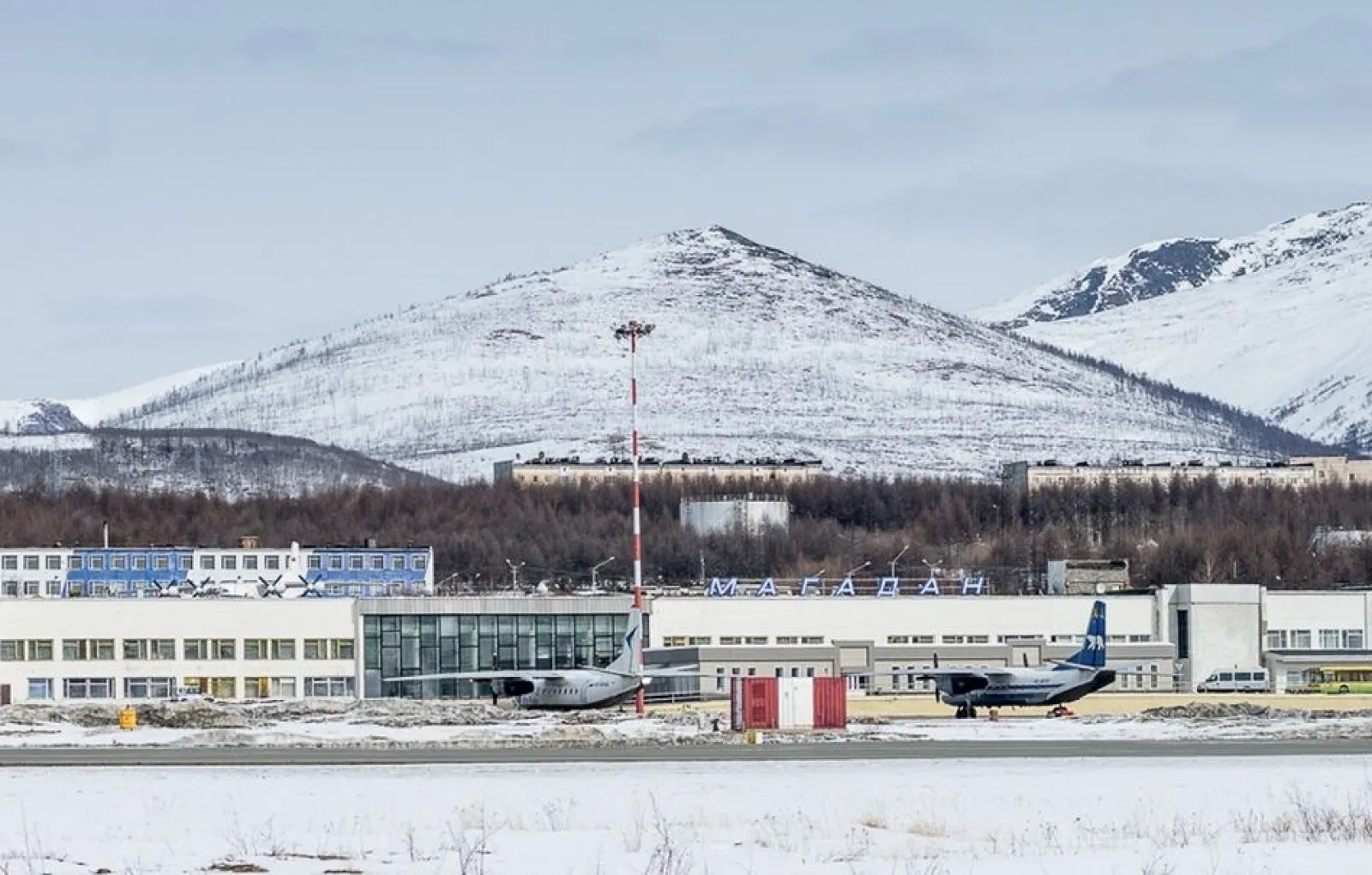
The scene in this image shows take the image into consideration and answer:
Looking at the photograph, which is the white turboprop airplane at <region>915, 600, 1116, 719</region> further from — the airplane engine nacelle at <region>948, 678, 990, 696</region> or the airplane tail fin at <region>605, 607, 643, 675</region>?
the airplane tail fin at <region>605, 607, 643, 675</region>

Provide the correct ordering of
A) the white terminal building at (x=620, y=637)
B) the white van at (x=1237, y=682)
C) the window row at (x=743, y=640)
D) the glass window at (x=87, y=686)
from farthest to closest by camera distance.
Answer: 1. the window row at (x=743, y=640)
2. the white terminal building at (x=620, y=637)
3. the glass window at (x=87, y=686)
4. the white van at (x=1237, y=682)

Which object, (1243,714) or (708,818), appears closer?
(708,818)

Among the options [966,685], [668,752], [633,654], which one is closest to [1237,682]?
[966,685]

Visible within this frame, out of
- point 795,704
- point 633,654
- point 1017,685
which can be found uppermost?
point 633,654

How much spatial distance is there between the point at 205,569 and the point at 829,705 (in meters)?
111

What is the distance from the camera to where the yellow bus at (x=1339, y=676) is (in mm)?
134250

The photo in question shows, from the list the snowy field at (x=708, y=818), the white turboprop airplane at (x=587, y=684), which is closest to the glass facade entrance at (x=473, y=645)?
the white turboprop airplane at (x=587, y=684)

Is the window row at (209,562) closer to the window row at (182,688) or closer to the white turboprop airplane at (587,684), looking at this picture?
the window row at (182,688)

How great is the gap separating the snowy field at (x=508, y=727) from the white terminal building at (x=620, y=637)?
76.5 feet

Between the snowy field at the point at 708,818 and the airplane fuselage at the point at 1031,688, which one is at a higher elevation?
the snowy field at the point at 708,818

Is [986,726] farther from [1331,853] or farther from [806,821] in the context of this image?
[1331,853]

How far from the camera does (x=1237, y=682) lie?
13112 cm

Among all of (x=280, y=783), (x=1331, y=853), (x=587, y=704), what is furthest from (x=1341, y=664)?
(x=1331, y=853)

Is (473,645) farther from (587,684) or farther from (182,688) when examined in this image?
(587,684)
